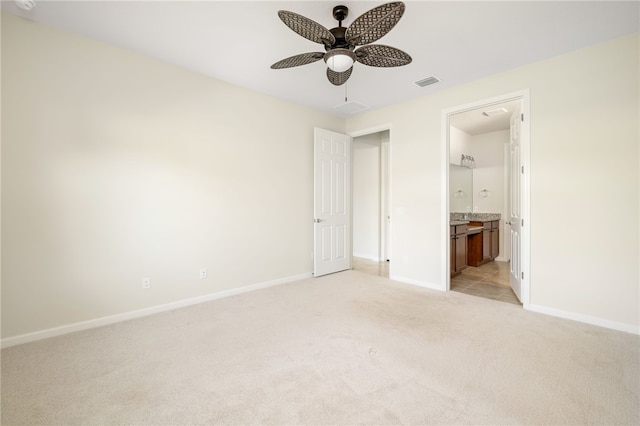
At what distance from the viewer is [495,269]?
525 cm

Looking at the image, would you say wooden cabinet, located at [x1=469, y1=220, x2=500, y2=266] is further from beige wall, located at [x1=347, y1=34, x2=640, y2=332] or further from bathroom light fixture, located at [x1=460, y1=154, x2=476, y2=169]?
beige wall, located at [x1=347, y1=34, x2=640, y2=332]

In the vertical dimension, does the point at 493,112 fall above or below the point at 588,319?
above

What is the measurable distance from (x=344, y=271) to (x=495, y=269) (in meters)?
2.85

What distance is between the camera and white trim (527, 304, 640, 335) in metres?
2.61

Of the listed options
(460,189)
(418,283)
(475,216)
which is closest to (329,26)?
(418,283)

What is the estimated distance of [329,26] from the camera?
2490 mm

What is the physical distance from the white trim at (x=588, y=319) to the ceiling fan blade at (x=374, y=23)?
324cm

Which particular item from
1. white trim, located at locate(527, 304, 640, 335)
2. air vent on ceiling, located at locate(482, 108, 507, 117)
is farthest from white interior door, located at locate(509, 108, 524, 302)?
air vent on ceiling, located at locate(482, 108, 507, 117)

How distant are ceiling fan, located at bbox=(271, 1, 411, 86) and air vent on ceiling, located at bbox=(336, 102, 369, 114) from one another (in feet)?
6.22

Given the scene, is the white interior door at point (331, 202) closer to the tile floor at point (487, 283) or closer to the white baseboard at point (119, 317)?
the white baseboard at point (119, 317)

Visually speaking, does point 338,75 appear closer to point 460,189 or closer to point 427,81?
point 427,81

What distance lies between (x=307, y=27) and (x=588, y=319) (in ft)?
12.2

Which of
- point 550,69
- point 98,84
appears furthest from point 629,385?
point 98,84

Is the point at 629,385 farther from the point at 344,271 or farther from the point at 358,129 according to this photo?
the point at 358,129
